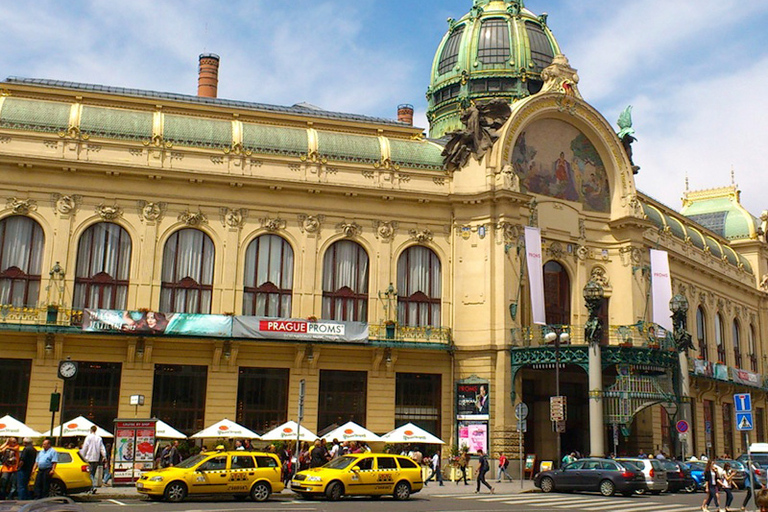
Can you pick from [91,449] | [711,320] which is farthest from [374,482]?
[711,320]

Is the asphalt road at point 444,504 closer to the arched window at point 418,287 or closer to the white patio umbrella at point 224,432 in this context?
the white patio umbrella at point 224,432

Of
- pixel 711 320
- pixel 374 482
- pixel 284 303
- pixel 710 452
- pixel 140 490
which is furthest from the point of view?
pixel 711 320

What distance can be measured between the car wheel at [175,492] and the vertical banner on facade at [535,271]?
71.6ft

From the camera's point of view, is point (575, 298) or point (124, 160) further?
point (575, 298)

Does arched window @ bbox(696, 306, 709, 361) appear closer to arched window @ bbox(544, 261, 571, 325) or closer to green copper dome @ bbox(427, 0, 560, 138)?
arched window @ bbox(544, 261, 571, 325)

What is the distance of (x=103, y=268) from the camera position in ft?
131

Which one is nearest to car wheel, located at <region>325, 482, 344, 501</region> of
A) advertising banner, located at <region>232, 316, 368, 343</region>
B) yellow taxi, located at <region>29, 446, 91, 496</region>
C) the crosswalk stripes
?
the crosswalk stripes

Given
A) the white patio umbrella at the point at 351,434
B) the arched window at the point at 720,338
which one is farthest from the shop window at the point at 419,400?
the arched window at the point at 720,338

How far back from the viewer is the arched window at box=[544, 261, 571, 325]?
4606 centimetres

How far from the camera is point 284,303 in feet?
137

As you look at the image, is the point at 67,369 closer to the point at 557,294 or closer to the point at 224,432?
the point at 224,432

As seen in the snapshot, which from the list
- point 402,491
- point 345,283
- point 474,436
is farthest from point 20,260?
point 474,436

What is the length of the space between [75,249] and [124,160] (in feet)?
15.1

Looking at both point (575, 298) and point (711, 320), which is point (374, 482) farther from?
point (711, 320)
